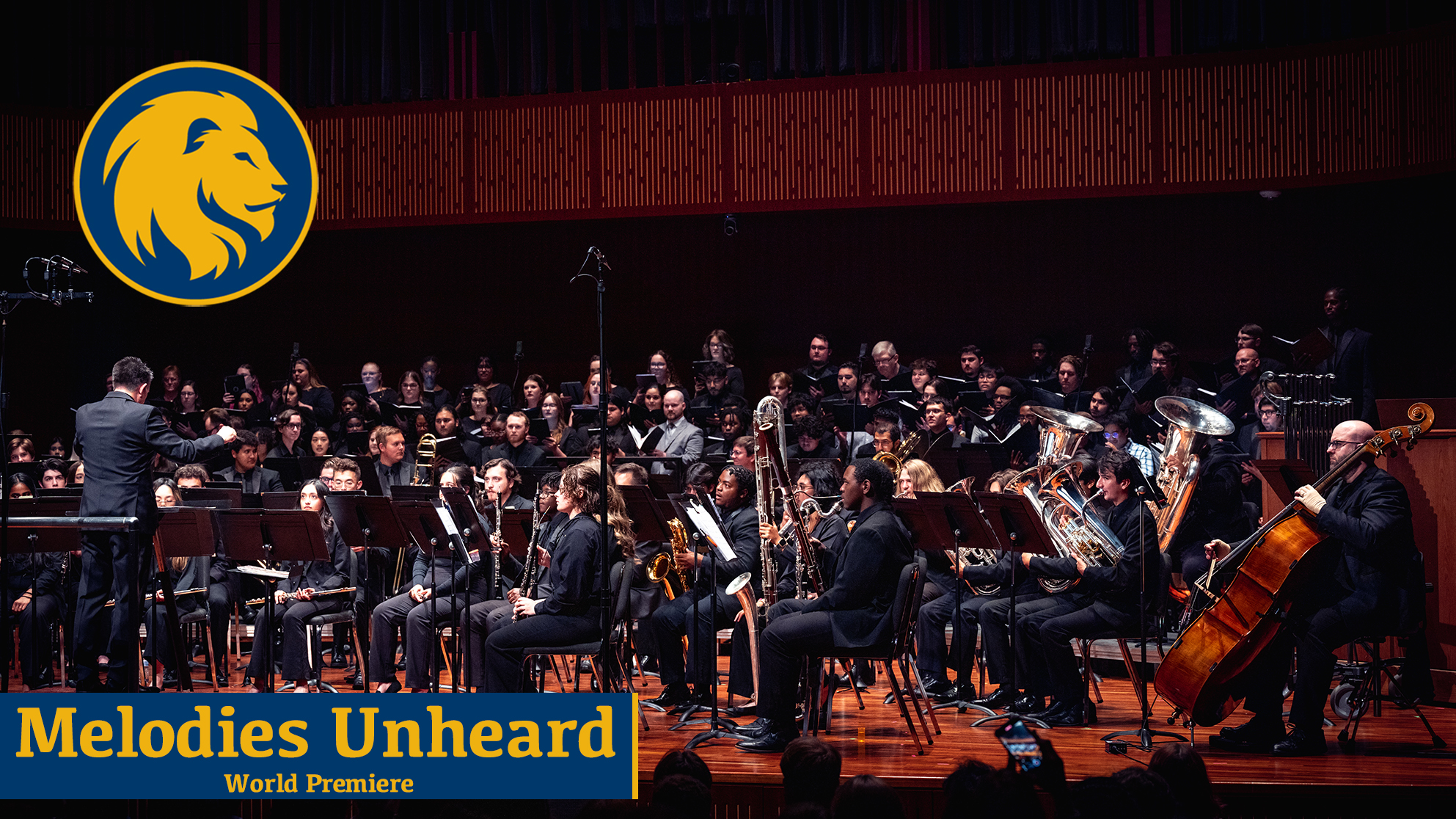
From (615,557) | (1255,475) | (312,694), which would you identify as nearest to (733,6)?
(1255,475)

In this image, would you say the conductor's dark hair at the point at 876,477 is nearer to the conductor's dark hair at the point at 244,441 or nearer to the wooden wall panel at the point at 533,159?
the conductor's dark hair at the point at 244,441

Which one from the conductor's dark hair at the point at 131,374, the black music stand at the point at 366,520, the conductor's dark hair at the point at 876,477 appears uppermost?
the conductor's dark hair at the point at 131,374

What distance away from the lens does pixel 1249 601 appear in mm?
4945

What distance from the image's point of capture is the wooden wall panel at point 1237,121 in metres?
10.3

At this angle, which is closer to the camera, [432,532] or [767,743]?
[767,743]

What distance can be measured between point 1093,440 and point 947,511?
312 cm

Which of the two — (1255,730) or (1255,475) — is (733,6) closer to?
(1255,475)

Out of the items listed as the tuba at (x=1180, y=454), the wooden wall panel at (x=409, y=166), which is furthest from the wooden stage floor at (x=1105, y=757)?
the wooden wall panel at (x=409, y=166)

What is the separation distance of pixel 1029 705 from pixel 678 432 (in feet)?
12.7

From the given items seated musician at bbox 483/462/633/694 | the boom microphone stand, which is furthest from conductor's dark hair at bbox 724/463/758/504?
the boom microphone stand

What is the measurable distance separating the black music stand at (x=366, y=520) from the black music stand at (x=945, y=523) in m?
2.26

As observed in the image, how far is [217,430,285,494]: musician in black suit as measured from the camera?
28.3 ft

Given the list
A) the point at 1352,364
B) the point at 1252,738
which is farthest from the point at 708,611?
the point at 1352,364

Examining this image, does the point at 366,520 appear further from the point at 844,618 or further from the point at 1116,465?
the point at 1116,465
